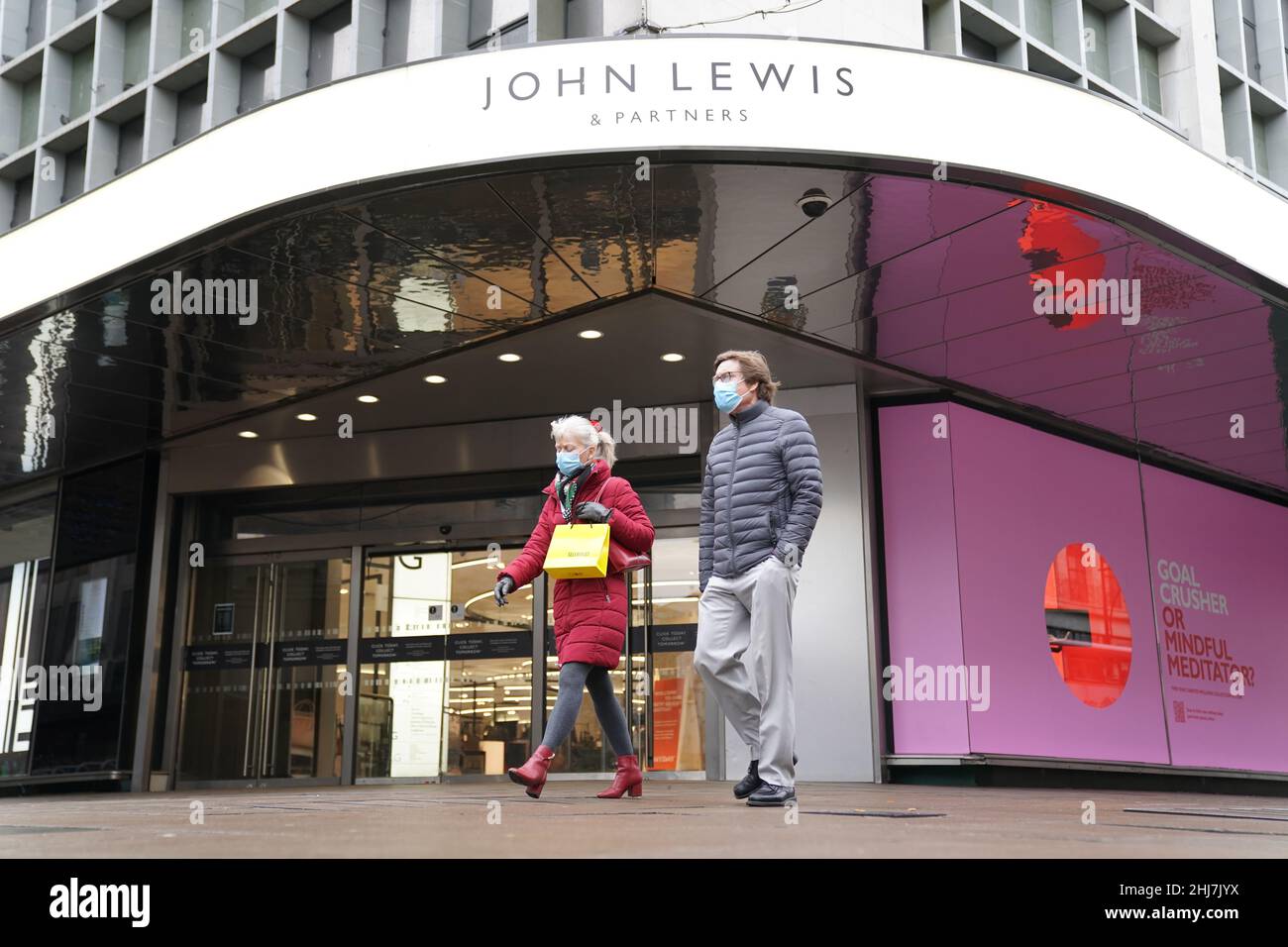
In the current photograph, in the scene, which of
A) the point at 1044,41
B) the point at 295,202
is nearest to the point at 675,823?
the point at 295,202

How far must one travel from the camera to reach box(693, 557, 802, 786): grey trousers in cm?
487

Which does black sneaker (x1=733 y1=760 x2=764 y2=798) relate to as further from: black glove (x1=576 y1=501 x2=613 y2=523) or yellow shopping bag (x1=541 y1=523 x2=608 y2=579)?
black glove (x1=576 y1=501 x2=613 y2=523)

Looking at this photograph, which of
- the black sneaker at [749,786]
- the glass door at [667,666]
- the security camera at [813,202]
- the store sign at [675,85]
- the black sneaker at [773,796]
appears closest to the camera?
the black sneaker at [773,796]

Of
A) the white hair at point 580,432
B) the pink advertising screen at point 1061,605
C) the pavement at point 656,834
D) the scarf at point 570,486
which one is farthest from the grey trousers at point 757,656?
the pink advertising screen at point 1061,605

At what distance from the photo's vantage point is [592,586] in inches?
226

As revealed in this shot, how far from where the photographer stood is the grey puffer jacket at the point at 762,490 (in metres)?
5.00

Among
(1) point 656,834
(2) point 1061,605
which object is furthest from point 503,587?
(2) point 1061,605

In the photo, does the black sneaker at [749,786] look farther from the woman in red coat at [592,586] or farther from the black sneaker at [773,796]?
the woman in red coat at [592,586]

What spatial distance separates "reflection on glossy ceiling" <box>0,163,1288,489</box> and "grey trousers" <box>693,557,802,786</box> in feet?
10.3

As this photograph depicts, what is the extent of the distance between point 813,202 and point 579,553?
3.37 meters

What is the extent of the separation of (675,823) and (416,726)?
9.28 m

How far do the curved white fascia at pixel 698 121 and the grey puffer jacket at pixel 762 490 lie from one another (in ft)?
8.29

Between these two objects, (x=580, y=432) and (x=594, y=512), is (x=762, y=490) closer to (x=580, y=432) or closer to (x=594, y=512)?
(x=594, y=512)

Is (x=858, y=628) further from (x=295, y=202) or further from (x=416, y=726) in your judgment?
(x=295, y=202)
